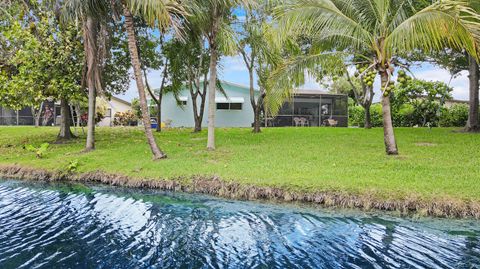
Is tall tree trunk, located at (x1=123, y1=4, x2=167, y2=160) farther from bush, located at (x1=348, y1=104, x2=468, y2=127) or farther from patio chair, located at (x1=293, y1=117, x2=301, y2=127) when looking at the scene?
bush, located at (x1=348, y1=104, x2=468, y2=127)

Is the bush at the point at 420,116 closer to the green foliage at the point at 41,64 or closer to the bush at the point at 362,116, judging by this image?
the bush at the point at 362,116

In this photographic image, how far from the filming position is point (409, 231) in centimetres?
655

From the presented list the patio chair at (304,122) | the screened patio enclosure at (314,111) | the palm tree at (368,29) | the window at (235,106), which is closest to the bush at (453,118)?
the screened patio enclosure at (314,111)

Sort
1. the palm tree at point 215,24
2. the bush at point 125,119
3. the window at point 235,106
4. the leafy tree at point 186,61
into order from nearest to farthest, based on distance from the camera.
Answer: the palm tree at point 215,24 < the leafy tree at point 186,61 < the window at point 235,106 < the bush at point 125,119

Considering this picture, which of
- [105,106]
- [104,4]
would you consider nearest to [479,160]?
[104,4]

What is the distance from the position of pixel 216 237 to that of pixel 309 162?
208 inches

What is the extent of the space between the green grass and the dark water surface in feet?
3.55

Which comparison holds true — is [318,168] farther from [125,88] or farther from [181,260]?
[125,88]

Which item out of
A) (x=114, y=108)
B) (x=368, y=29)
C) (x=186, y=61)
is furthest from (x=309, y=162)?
(x=114, y=108)

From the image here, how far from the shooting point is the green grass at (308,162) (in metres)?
8.44

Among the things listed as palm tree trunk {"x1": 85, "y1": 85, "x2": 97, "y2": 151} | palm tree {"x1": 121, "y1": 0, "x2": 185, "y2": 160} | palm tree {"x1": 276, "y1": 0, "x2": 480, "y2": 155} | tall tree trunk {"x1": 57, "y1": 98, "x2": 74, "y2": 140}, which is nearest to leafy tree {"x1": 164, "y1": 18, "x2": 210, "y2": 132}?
palm tree trunk {"x1": 85, "y1": 85, "x2": 97, "y2": 151}

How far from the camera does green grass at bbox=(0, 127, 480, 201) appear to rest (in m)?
8.44

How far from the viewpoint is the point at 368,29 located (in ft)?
36.8

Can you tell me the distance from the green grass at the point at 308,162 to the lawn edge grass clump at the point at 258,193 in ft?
0.59
